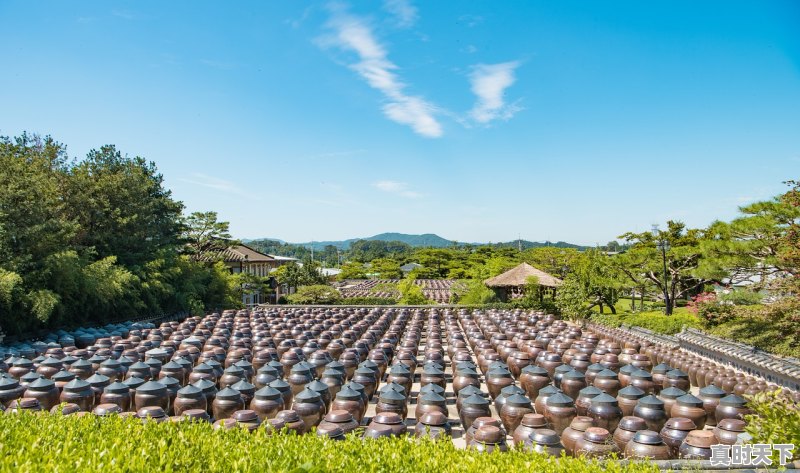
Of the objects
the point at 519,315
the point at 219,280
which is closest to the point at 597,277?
the point at 519,315

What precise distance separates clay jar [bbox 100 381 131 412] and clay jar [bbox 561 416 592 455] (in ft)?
25.2

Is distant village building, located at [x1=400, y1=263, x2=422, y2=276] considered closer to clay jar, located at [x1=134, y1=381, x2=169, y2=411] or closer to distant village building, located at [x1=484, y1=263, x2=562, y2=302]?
distant village building, located at [x1=484, y1=263, x2=562, y2=302]

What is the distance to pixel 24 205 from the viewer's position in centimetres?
1617

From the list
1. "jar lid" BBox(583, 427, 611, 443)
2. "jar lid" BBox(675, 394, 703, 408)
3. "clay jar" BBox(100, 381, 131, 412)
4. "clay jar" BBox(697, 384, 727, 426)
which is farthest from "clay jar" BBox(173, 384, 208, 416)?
"clay jar" BBox(697, 384, 727, 426)

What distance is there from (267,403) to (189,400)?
146cm

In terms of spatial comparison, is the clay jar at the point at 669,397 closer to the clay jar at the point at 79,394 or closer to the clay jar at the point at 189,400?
the clay jar at the point at 189,400

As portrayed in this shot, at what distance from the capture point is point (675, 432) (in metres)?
7.67

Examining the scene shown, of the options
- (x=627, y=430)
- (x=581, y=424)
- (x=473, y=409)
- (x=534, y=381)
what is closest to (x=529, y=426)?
(x=581, y=424)

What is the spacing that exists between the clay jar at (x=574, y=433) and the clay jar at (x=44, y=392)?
9012 millimetres

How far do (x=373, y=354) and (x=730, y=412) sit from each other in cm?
807

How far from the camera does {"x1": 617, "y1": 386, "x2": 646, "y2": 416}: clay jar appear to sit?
9245mm

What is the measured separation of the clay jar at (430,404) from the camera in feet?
29.7

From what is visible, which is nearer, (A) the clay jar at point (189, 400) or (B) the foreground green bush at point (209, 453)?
(B) the foreground green bush at point (209, 453)

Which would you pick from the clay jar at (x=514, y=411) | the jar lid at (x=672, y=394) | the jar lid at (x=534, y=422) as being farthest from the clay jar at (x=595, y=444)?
the jar lid at (x=672, y=394)
